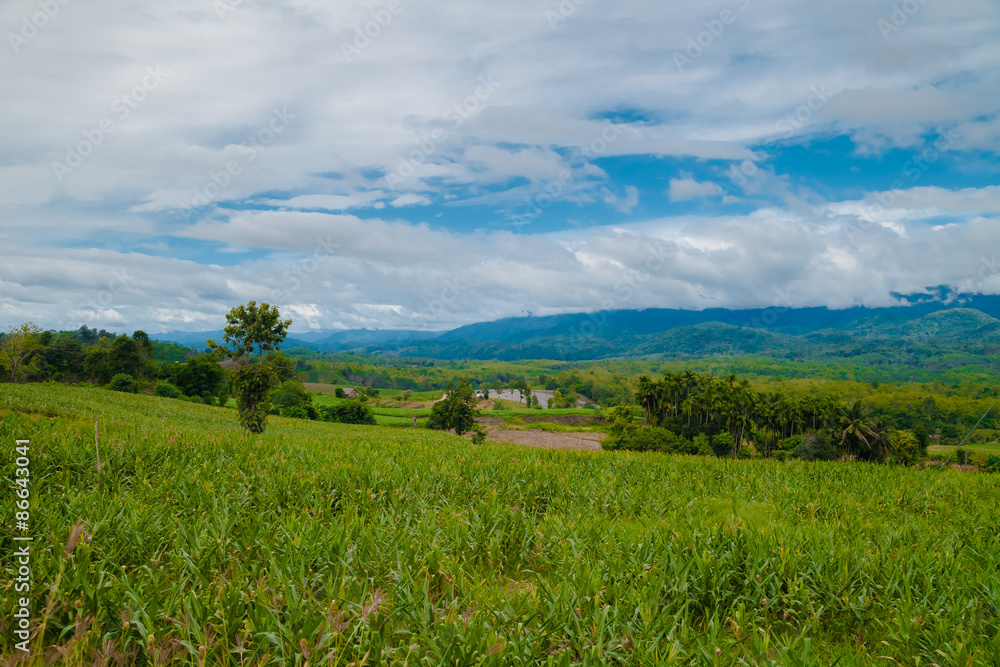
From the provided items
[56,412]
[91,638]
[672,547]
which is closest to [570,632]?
[672,547]

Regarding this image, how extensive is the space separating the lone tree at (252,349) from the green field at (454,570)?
16366mm

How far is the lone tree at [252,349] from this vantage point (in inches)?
935

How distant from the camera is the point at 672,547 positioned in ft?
15.9

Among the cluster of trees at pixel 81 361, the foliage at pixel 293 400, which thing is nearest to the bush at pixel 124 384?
the cluster of trees at pixel 81 361

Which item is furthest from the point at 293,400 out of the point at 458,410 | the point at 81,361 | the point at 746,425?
the point at 746,425

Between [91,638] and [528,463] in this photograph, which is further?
[528,463]

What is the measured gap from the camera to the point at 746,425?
321ft

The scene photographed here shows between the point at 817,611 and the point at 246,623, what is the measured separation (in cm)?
456

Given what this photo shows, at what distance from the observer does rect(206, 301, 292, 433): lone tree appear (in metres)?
23.8

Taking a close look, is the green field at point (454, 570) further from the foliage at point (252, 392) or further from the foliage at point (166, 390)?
the foliage at point (166, 390)

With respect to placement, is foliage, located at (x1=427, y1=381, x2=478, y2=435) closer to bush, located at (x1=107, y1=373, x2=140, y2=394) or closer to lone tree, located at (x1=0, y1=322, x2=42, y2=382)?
bush, located at (x1=107, y1=373, x2=140, y2=394)

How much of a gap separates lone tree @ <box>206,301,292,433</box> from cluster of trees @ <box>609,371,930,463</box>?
65378 mm

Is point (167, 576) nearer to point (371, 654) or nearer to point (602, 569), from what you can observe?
point (371, 654)

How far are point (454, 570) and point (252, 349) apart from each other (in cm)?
2343
